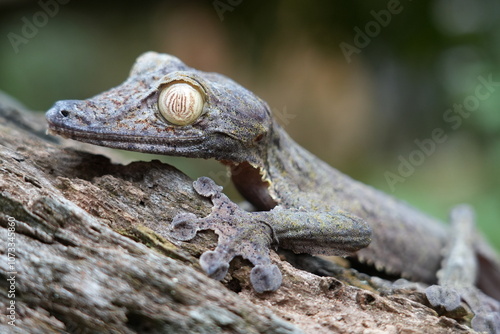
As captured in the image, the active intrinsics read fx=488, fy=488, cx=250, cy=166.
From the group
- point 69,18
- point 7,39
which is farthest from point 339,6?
point 7,39

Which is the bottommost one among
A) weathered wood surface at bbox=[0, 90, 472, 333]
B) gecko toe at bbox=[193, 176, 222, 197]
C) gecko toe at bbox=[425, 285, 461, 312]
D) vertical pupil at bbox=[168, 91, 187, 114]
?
weathered wood surface at bbox=[0, 90, 472, 333]

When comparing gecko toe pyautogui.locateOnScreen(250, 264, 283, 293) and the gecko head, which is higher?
the gecko head

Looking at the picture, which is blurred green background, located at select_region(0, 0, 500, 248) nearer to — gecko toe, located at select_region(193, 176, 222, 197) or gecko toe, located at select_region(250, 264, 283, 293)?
gecko toe, located at select_region(193, 176, 222, 197)

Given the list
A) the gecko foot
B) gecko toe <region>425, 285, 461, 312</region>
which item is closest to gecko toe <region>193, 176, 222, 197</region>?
the gecko foot

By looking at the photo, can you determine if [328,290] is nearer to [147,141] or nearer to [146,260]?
[146,260]

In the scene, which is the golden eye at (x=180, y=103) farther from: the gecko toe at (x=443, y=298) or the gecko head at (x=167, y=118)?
the gecko toe at (x=443, y=298)

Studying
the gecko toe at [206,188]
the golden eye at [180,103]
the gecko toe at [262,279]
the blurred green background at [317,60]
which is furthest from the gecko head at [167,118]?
the blurred green background at [317,60]
